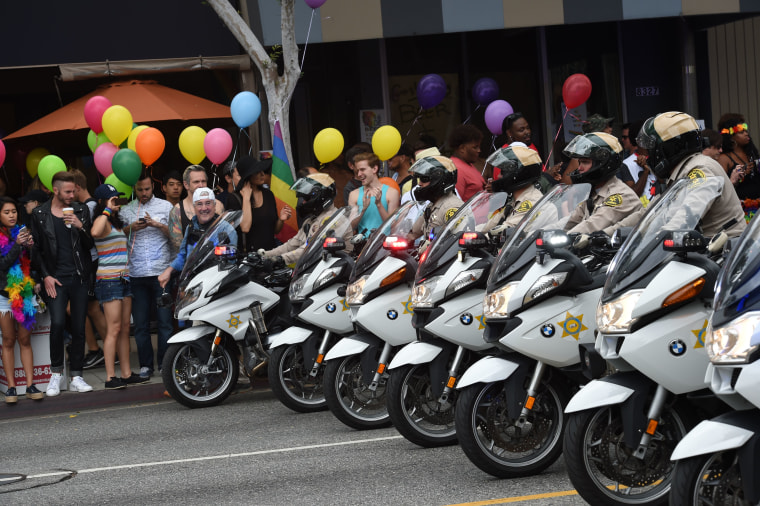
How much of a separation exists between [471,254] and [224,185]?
8187mm

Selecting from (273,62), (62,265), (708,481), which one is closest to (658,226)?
(708,481)

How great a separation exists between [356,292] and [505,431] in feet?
6.76

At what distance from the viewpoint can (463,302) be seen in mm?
7066

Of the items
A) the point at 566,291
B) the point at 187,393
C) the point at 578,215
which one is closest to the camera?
the point at 566,291

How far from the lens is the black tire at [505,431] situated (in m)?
6.24

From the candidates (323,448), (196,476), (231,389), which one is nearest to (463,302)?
(323,448)

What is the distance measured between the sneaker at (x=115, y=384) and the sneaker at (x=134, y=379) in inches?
2.5

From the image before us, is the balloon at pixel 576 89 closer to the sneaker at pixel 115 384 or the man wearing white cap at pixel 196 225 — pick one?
the man wearing white cap at pixel 196 225

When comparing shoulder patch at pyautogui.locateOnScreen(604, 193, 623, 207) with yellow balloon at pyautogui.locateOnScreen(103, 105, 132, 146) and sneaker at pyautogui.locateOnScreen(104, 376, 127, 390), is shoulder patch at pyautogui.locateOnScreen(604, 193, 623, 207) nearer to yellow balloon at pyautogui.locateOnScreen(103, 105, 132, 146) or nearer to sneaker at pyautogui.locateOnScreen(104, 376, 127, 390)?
sneaker at pyautogui.locateOnScreen(104, 376, 127, 390)

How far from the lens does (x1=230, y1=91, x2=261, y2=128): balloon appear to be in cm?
1209

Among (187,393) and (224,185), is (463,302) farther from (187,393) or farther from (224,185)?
(224,185)

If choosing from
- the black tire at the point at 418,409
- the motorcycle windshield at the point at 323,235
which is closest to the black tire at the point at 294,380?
the motorcycle windshield at the point at 323,235

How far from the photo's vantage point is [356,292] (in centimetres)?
805

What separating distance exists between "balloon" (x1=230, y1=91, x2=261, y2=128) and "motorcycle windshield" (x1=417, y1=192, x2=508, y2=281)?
513 cm
